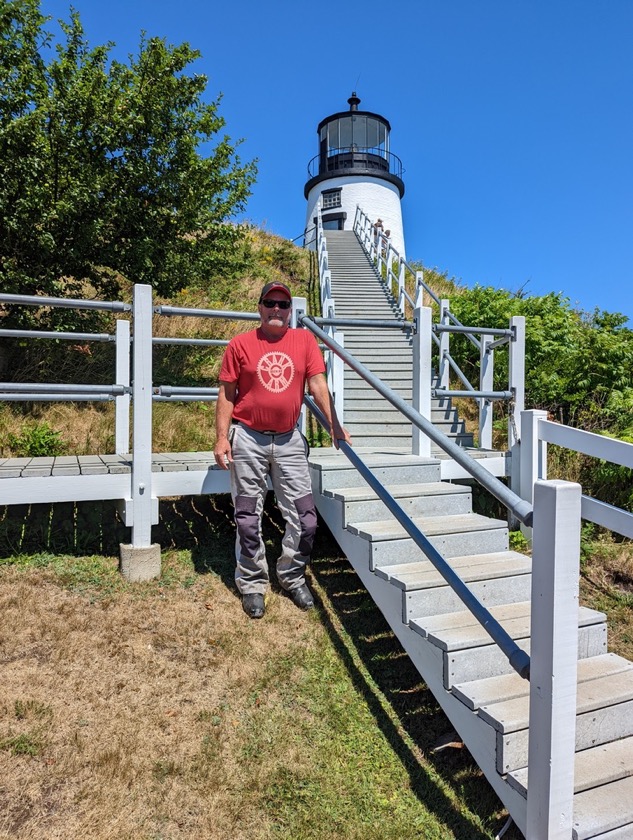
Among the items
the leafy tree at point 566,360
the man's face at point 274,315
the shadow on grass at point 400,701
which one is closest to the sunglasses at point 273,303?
the man's face at point 274,315

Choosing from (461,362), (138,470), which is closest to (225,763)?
(138,470)

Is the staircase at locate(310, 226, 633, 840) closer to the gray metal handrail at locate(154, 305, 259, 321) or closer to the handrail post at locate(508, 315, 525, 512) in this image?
the handrail post at locate(508, 315, 525, 512)

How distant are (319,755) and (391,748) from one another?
0.38m

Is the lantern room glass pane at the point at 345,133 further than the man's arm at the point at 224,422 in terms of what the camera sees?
Yes

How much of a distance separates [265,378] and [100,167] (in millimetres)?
5566

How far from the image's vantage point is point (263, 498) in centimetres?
400

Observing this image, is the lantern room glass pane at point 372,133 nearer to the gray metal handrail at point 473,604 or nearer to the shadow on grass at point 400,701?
the shadow on grass at point 400,701

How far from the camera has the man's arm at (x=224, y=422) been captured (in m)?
3.82

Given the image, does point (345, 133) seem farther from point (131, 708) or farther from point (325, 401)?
point (131, 708)

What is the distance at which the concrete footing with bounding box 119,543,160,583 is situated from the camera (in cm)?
416

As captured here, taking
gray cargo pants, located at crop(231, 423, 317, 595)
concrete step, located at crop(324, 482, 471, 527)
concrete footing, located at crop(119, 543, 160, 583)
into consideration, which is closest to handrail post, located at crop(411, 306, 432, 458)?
concrete step, located at crop(324, 482, 471, 527)

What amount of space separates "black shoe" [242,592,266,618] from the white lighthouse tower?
23234mm

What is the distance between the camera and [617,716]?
2758mm

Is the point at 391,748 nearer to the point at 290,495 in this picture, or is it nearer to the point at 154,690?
the point at 154,690
